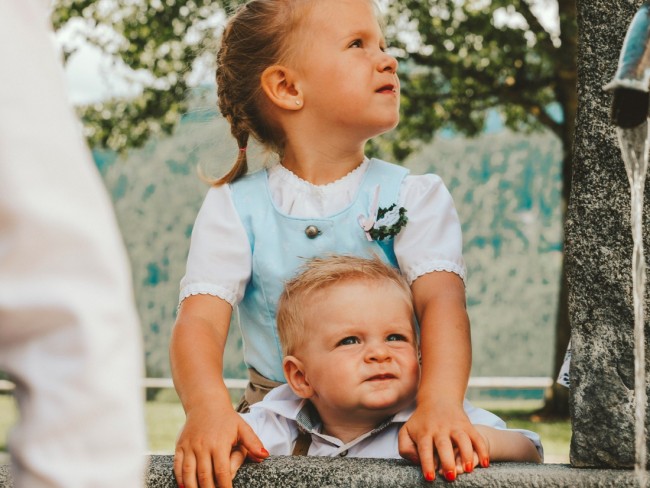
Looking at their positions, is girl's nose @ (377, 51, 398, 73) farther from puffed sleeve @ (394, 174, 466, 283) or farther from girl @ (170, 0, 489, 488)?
puffed sleeve @ (394, 174, 466, 283)

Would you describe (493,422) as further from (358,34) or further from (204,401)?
(358,34)

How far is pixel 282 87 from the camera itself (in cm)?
280

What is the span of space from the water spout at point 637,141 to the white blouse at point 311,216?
672 millimetres

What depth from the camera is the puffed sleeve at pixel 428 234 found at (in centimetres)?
252

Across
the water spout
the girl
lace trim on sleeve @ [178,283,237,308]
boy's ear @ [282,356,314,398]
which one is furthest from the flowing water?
lace trim on sleeve @ [178,283,237,308]

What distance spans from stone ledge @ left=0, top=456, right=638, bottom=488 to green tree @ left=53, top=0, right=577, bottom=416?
697cm

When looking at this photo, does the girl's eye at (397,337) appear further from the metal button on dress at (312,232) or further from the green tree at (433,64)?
the green tree at (433,64)

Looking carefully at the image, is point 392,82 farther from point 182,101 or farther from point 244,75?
point 182,101

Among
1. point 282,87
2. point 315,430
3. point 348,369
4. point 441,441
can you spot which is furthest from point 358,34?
point 441,441

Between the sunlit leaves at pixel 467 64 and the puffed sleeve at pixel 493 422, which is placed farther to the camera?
the sunlit leaves at pixel 467 64

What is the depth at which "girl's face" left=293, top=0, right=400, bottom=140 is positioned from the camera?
2.62 meters

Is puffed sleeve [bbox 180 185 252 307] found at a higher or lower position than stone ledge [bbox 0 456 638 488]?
higher

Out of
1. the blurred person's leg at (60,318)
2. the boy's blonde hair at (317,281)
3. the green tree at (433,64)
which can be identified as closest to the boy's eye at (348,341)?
the boy's blonde hair at (317,281)

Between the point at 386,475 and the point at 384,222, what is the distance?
845 mm
